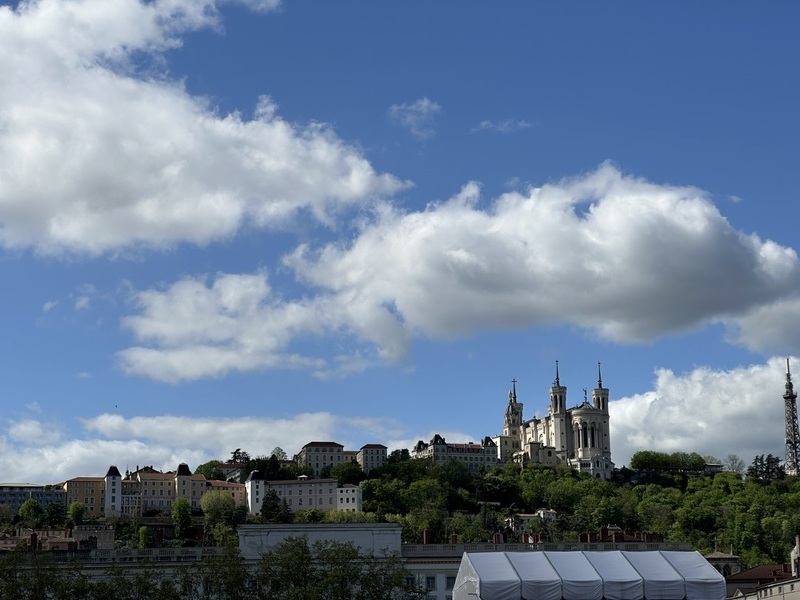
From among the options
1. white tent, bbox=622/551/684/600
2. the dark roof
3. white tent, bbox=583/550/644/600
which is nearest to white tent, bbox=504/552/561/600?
white tent, bbox=583/550/644/600

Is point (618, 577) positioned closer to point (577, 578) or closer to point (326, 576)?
point (577, 578)

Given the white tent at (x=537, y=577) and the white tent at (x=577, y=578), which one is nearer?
the white tent at (x=537, y=577)

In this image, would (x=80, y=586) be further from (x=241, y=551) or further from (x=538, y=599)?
(x=538, y=599)

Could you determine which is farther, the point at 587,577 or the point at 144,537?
the point at 144,537

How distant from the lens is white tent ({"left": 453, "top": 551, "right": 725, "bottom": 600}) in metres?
61.4

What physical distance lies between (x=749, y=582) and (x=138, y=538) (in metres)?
95.3

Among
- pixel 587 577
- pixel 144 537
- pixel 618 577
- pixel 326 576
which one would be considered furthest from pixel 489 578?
pixel 144 537

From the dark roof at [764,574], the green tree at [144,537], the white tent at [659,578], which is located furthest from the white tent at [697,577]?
the green tree at [144,537]

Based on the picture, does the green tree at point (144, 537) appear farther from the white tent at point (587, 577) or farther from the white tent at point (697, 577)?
the white tent at point (697, 577)

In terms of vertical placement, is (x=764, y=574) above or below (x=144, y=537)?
below

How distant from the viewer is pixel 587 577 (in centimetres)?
6222

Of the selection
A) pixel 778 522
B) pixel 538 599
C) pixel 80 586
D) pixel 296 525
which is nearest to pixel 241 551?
pixel 296 525

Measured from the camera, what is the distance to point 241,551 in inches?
3152

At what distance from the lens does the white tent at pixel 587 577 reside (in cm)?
6141
